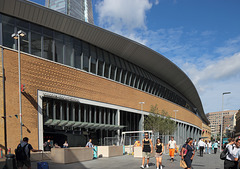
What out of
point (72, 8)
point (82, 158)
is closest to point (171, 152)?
point (82, 158)

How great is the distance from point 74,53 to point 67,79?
9.26 ft

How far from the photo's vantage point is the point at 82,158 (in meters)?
15.0

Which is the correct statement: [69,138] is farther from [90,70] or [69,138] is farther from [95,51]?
[95,51]

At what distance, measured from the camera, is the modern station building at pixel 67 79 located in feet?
54.9

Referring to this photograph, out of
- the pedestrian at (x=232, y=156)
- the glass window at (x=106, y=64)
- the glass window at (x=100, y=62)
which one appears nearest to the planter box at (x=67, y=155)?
the pedestrian at (x=232, y=156)

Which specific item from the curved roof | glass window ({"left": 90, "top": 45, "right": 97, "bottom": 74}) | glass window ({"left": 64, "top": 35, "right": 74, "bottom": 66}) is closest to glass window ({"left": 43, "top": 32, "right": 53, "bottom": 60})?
the curved roof

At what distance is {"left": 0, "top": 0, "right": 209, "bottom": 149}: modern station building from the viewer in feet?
54.9

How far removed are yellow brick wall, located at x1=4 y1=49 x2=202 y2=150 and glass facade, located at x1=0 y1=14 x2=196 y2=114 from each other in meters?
0.85

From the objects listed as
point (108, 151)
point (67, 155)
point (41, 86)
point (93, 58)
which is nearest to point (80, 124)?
point (108, 151)

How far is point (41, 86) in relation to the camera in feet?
60.8

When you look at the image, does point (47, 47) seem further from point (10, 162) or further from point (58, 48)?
point (10, 162)

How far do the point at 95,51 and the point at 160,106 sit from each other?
17.0 m

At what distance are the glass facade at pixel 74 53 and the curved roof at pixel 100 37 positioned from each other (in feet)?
1.72

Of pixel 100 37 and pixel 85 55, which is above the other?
pixel 100 37
